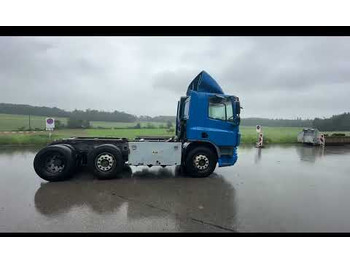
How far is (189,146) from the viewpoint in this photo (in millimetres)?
5715

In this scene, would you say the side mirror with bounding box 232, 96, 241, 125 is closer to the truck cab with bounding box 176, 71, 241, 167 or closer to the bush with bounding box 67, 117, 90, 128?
the truck cab with bounding box 176, 71, 241, 167

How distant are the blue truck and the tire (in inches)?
0.9

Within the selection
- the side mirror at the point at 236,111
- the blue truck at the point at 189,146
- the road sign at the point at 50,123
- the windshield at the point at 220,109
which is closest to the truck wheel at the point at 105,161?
the blue truck at the point at 189,146

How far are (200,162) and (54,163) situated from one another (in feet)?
13.5

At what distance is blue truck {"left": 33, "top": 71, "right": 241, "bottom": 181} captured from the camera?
17.0 feet

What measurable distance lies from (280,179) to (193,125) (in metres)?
3.04

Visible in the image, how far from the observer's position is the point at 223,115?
18.7 feet

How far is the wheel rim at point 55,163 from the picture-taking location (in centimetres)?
504

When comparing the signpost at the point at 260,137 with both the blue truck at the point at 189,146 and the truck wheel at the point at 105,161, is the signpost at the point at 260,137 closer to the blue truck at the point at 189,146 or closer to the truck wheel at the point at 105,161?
the blue truck at the point at 189,146

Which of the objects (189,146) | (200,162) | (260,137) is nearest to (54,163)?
(189,146)

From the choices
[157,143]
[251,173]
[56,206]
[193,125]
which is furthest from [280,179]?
[56,206]

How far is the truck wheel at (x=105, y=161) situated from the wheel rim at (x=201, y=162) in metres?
2.19

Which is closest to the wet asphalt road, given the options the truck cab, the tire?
the tire
